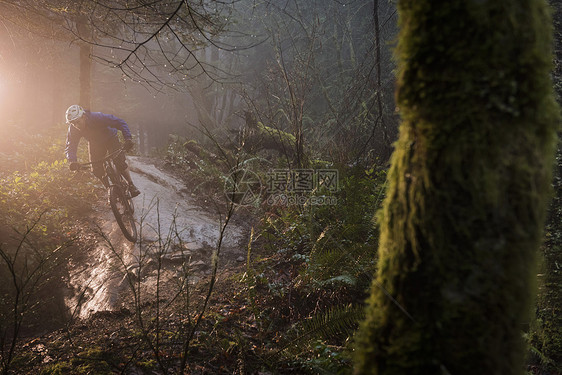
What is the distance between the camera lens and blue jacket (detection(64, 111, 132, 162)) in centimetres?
563

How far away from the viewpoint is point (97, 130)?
5926mm

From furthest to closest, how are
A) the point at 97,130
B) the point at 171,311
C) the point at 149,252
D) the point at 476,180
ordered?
1. the point at 97,130
2. the point at 149,252
3. the point at 171,311
4. the point at 476,180

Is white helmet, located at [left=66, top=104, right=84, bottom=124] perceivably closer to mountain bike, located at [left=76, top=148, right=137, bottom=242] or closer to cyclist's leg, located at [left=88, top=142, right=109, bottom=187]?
cyclist's leg, located at [left=88, top=142, right=109, bottom=187]

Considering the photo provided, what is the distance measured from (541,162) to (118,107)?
2751cm

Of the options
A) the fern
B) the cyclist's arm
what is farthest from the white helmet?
the fern

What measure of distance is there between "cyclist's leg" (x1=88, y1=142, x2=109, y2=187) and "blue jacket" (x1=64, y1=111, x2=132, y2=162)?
80mm

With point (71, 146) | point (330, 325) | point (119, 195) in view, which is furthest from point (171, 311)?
point (71, 146)

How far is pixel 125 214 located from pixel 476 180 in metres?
6.66

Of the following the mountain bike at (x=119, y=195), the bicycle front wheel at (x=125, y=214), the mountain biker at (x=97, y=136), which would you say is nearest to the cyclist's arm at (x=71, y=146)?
the mountain biker at (x=97, y=136)

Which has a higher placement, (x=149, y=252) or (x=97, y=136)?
(x=97, y=136)

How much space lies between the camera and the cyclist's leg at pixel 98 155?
5.94 m

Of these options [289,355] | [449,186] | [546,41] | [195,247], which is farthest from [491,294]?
[195,247]

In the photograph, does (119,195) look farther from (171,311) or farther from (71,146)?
(171,311)

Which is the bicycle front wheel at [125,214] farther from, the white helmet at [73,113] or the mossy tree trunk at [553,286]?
the mossy tree trunk at [553,286]
